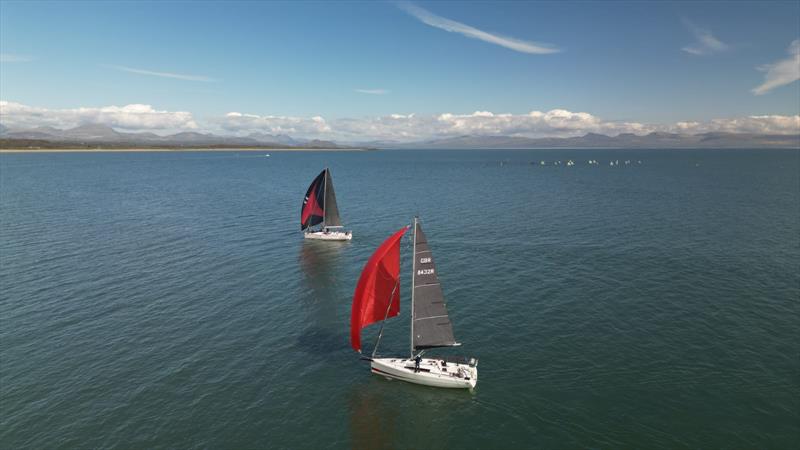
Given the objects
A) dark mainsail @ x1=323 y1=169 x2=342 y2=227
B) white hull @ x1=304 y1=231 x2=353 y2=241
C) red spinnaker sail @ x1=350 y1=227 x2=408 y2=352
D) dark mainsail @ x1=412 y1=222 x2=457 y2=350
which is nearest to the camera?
dark mainsail @ x1=412 y1=222 x2=457 y2=350

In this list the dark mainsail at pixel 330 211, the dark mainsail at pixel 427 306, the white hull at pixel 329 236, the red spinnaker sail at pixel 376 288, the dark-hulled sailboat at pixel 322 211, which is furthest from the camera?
the dark mainsail at pixel 330 211

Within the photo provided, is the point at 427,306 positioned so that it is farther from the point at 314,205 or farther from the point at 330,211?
the point at 314,205

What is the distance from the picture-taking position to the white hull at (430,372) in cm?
3125

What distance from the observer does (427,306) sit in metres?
32.1

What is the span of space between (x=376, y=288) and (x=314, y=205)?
4522 centimetres

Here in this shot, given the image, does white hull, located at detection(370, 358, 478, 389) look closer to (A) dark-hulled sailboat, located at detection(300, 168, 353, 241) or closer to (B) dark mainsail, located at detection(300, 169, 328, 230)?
(A) dark-hulled sailboat, located at detection(300, 168, 353, 241)

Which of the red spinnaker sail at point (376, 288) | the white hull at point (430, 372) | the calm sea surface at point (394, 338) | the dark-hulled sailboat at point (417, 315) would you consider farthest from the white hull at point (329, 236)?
the white hull at point (430, 372)

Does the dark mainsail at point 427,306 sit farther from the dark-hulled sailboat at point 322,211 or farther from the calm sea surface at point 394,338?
the dark-hulled sailboat at point 322,211

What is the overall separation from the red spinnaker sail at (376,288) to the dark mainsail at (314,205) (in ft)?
144

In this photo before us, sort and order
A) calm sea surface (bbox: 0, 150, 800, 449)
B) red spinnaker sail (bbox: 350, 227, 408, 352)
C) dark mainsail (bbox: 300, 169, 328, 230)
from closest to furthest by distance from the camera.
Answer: calm sea surface (bbox: 0, 150, 800, 449), red spinnaker sail (bbox: 350, 227, 408, 352), dark mainsail (bbox: 300, 169, 328, 230)

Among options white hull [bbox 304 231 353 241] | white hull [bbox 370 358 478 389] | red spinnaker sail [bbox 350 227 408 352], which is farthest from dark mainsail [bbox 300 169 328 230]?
white hull [bbox 370 358 478 389]

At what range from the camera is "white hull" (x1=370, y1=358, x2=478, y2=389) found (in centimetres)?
3125

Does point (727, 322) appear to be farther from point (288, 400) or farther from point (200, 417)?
point (200, 417)

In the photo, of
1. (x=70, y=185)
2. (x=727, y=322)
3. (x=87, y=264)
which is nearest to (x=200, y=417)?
(x=87, y=264)
